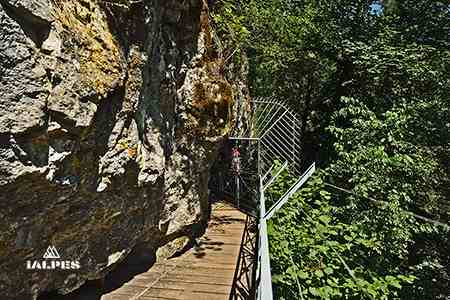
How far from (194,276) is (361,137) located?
13.3 feet

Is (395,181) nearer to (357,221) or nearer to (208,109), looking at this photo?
(357,221)

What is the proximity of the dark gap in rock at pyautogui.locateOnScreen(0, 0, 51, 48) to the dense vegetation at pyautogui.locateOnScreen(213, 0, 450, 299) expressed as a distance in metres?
2.03

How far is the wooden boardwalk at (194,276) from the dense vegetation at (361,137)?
675 millimetres

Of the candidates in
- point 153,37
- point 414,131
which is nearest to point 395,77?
point 414,131

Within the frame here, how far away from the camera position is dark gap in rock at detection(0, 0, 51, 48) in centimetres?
177

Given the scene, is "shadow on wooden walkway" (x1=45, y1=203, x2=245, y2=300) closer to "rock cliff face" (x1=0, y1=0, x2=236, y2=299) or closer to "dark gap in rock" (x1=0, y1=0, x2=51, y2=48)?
"rock cliff face" (x1=0, y1=0, x2=236, y2=299)

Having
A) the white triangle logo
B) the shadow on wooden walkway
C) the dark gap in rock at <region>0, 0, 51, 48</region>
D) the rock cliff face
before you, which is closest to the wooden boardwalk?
the shadow on wooden walkway

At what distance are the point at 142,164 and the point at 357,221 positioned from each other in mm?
3631

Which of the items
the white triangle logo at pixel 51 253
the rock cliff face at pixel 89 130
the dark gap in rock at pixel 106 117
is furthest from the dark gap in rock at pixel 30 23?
the white triangle logo at pixel 51 253

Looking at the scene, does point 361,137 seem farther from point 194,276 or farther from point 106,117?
point 106,117

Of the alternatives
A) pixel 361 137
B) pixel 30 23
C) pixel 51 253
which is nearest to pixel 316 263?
pixel 51 253

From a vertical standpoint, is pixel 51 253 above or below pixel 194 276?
above

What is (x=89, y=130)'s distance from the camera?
92.0 inches

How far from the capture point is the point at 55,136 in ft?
6.79
